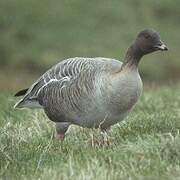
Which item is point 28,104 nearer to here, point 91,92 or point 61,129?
point 61,129

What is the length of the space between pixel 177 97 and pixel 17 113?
2.72 meters

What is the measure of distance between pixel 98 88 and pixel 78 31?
15839 mm

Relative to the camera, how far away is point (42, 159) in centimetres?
669

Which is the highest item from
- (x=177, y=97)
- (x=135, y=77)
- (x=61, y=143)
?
(x=135, y=77)

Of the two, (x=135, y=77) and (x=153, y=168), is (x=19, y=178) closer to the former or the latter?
(x=153, y=168)

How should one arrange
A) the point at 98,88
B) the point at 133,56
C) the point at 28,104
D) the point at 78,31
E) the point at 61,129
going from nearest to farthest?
the point at 98,88 < the point at 133,56 < the point at 61,129 < the point at 28,104 < the point at 78,31

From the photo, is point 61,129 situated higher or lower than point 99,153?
lower

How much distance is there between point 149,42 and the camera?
25.3 feet

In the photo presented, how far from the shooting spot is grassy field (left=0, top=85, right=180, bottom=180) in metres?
6.07

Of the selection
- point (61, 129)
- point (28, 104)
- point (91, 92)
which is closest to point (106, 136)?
point (91, 92)

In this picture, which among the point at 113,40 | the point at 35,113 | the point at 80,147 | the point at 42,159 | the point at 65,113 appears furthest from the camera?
the point at 113,40

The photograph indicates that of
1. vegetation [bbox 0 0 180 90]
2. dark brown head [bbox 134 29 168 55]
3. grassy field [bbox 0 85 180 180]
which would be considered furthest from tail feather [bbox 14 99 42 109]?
vegetation [bbox 0 0 180 90]

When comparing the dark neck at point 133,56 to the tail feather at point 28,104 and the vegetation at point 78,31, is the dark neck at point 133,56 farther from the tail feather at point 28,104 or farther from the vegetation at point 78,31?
the vegetation at point 78,31

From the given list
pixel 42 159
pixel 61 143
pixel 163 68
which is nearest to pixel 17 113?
pixel 61 143
